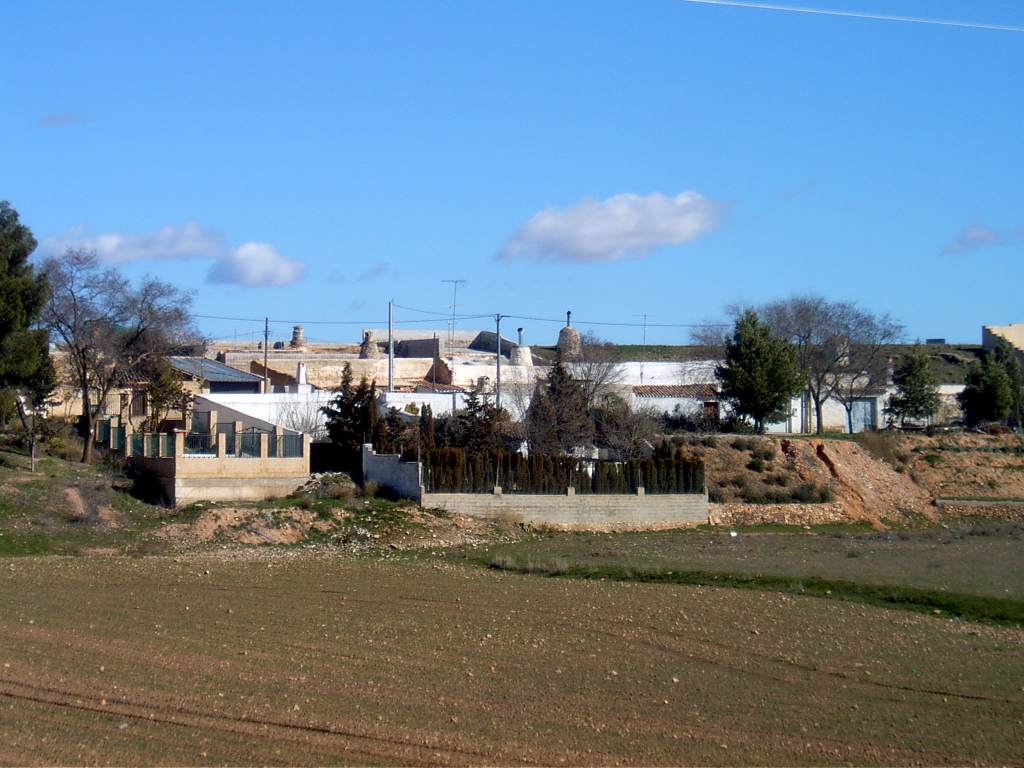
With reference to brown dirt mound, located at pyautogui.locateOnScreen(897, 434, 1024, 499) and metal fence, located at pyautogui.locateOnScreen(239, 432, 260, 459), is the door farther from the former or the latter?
metal fence, located at pyautogui.locateOnScreen(239, 432, 260, 459)

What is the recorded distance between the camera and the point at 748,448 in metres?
58.3

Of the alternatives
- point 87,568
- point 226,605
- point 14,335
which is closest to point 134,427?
point 14,335

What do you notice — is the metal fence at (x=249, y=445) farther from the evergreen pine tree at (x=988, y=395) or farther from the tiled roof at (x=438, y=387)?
the evergreen pine tree at (x=988, y=395)

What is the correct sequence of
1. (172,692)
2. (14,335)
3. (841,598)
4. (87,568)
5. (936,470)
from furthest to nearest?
(936,470)
(14,335)
(87,568)
(841,598)
(172,692)

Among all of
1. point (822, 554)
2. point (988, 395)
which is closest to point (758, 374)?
point (988, 395)

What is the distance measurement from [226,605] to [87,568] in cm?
790

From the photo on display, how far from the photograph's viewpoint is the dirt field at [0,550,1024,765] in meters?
12.4

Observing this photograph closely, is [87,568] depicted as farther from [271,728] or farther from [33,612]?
[271,728]

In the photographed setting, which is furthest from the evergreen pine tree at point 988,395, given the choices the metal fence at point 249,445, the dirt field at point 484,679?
the dirt field at point 484,679

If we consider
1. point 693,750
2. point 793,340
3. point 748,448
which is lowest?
point 693,750

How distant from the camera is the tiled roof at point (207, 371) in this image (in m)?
66.7

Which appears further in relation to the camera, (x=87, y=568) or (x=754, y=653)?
(x=87, y=568)

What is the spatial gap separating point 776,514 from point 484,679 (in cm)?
3806

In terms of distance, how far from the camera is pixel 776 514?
51.7 meters
